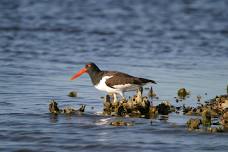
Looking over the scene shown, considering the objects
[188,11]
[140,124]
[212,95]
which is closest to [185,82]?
[212,95]

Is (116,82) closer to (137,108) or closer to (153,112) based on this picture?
(137,108)

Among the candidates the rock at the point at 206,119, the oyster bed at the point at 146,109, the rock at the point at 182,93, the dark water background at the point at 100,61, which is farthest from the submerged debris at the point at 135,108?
the rock at the point at 182,93

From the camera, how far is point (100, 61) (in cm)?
1842

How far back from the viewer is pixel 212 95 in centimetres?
1402

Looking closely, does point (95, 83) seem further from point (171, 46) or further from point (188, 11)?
point (188, 11)

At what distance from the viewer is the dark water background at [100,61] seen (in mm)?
10469

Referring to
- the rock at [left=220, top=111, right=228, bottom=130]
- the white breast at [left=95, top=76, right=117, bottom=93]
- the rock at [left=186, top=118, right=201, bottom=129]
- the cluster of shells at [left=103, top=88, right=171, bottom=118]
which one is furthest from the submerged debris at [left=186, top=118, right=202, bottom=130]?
the white breast at [left=95, top=76, right=117, bottom=93]

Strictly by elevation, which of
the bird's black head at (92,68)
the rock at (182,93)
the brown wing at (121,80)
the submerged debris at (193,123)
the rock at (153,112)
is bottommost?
the submerged debris at (193,123)

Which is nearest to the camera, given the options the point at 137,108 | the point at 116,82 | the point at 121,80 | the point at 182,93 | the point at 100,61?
the point at 137,108

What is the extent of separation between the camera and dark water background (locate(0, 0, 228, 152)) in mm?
10469

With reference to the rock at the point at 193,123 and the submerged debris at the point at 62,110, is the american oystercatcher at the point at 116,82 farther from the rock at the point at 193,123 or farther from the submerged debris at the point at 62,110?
the rock at the point at 193,123

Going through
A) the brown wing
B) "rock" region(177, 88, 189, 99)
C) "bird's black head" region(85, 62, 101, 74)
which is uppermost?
"bird's black head" region(85, 62, 101, 74)

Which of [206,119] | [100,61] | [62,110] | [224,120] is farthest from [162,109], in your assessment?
[100,61]

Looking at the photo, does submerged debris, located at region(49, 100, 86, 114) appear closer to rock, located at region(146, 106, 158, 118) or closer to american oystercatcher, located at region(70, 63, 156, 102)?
american oystercatcher, located at region(70, 63, 156, 102)
